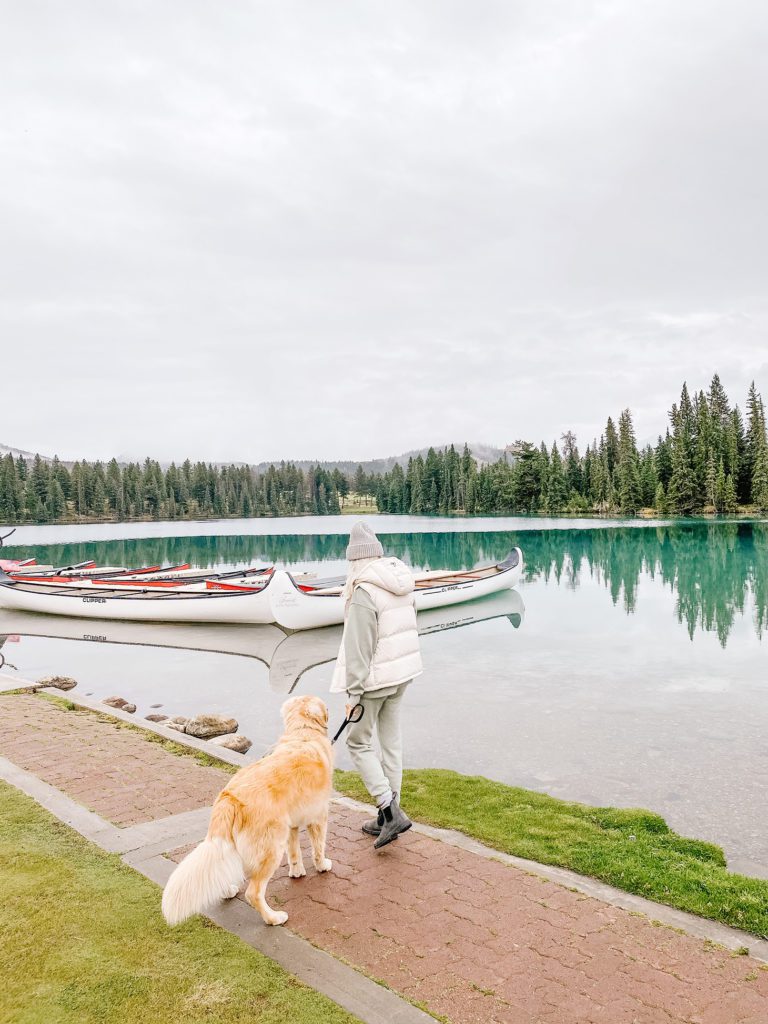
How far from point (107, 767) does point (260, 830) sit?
13.0 ft

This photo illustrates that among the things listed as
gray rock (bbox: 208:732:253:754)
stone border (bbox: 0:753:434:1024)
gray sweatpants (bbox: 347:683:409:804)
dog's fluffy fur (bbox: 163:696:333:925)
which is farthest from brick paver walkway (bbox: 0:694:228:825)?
dog's fluffy fur (bbox: 163:696:333:925)

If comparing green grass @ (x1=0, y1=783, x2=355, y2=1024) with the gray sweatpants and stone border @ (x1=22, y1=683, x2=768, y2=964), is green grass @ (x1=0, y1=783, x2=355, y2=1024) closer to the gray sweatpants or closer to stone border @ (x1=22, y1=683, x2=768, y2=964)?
the gray sweatpants

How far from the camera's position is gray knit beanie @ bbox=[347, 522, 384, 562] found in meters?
5.50

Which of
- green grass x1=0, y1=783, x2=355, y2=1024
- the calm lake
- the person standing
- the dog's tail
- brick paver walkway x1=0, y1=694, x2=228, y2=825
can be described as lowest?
the calm lake

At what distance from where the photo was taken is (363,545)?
5527 millimetres

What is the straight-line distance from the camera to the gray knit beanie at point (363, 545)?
5504 millimetres

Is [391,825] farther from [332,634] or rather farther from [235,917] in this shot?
[332,634]

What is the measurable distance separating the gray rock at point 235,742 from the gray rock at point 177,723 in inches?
37.2

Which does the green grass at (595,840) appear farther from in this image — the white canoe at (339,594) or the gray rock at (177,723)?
the white canoe at (339,594)

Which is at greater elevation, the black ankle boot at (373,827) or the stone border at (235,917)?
the stone border at (235,917)

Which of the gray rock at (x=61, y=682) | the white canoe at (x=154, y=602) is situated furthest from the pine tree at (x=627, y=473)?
the gray rock at (x=61, y=682)

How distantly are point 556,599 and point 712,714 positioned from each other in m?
16.0

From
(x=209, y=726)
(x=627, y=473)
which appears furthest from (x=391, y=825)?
(x=627, y=473)

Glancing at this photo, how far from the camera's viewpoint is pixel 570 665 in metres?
16.0
